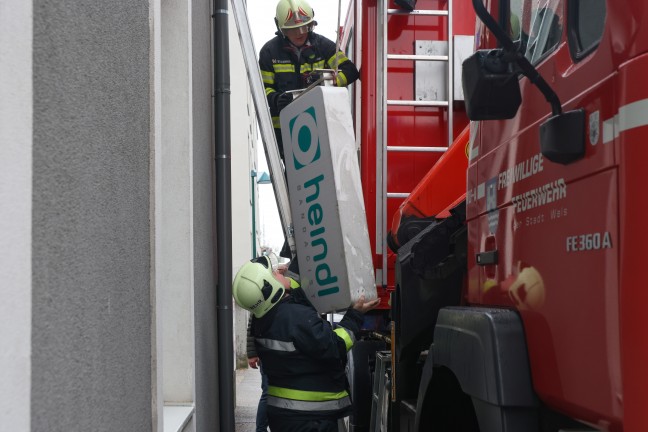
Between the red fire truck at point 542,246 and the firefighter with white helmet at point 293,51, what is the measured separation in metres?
2.61

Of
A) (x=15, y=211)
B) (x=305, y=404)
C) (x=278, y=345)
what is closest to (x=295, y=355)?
(x=278, y=345)

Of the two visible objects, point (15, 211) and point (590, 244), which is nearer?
point (15, 211)

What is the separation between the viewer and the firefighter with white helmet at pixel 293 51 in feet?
20.4

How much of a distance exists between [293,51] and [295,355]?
2551 millimetres

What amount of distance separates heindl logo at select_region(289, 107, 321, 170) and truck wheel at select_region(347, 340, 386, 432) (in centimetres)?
157

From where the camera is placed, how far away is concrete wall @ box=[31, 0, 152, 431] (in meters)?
1.90

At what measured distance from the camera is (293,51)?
6266mm

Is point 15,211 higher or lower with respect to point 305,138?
lower

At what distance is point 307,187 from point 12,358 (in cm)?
330

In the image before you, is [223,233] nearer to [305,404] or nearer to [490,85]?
[305,404]

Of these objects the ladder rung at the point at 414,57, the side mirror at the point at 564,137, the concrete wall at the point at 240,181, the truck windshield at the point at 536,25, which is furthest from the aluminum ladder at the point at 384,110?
the concrete wall at the point at 240,181

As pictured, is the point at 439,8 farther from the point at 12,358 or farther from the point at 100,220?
the point at 12,358

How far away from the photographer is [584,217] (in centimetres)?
214

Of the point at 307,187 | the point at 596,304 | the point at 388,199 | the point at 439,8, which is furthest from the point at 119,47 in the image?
the point at 439,8
